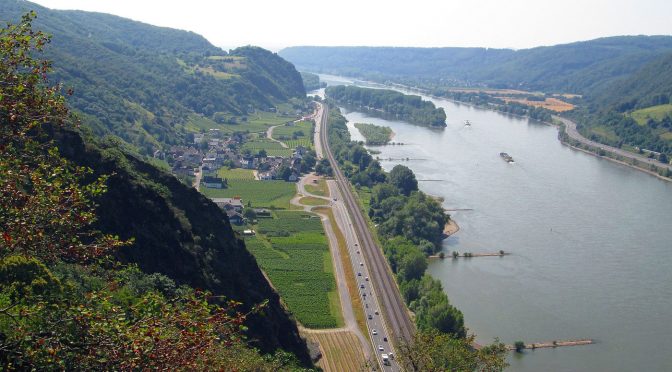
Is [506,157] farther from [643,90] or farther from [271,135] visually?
[643,90]

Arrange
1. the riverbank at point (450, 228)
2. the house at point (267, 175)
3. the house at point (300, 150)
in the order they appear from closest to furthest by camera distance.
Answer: the riverbank at point (450, 228)
the house at point (267, 175)
the house at point (300, 150)

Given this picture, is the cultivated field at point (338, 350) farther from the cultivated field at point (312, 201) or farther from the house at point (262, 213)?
the cultivated field at point (312, 201)

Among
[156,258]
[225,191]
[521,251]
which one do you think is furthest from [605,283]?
[225,191]

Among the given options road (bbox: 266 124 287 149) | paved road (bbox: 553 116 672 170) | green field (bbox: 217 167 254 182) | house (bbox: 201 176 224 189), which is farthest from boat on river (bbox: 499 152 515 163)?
house (bbox: 201 176 224 189)

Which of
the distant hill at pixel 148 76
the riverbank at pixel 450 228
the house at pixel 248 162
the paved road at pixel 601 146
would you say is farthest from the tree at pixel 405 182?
the paved road at pixel 601 146

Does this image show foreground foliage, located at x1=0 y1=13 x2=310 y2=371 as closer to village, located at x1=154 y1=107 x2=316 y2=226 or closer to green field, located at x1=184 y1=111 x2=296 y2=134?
village, located at x1=154 y1=107 x2=316 y2=226
